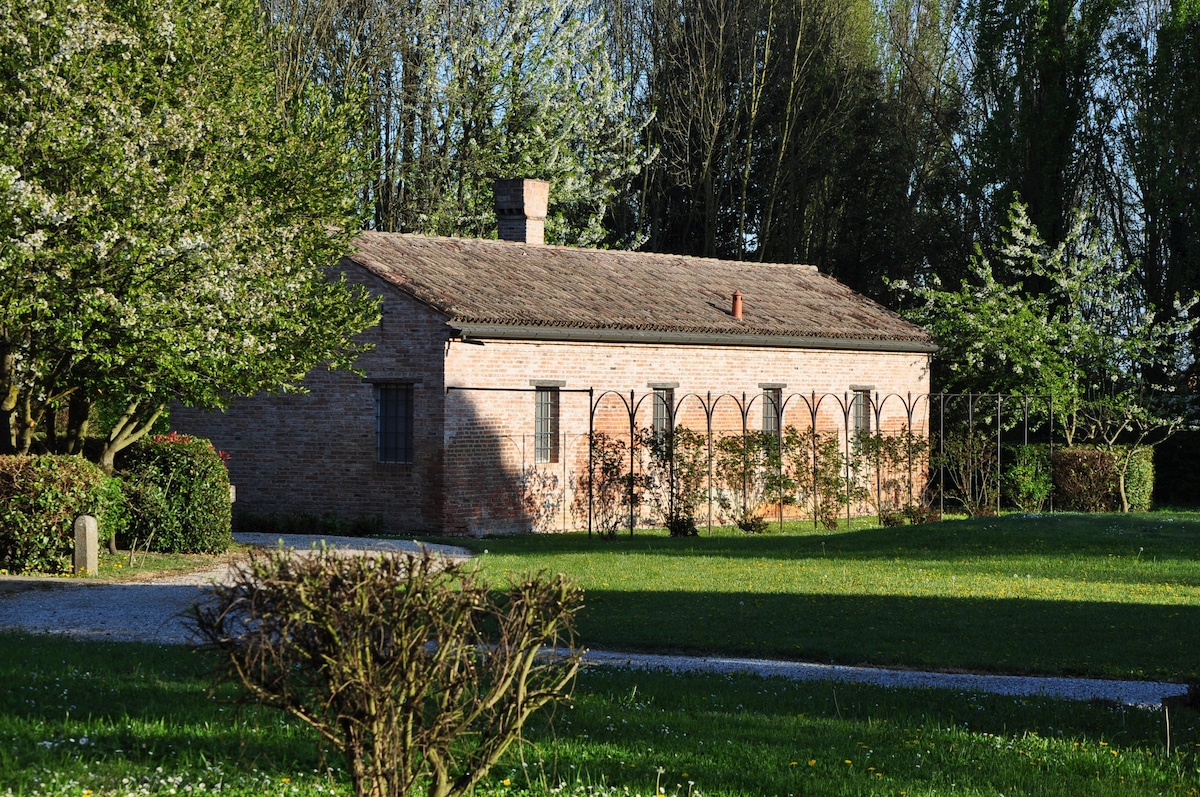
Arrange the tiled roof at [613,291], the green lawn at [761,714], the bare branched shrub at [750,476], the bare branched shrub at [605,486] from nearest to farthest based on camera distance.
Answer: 1. the green lawn at [761,714]
2. the tiled roof at [613,291]
3. the bare branched shrub at [605,486]
4. the bare branched shrub at [750,476]

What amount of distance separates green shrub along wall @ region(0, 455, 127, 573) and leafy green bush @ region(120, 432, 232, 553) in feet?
6.93

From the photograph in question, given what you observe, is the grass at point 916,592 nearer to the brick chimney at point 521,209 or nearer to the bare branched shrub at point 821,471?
the bare branched shrub at point 821,471

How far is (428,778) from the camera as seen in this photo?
261 inches

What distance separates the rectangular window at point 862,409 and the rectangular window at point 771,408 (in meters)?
2.53

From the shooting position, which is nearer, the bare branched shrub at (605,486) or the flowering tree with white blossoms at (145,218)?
the flowering tree with white blossoms at (145,218)

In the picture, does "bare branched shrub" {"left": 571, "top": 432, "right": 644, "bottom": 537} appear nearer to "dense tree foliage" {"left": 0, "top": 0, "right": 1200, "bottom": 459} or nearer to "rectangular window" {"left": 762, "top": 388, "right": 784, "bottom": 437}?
"rectangular window" {"left": 762, "top": 388, "right": 784, "bottom": 437}

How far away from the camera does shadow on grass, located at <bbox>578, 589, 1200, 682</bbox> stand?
10945mm

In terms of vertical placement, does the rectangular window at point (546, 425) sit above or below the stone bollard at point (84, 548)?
above

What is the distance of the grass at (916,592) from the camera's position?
11383 mm

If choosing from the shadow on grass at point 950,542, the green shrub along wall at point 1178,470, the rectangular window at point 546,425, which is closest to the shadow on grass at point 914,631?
the shadow on grass at point 950,542

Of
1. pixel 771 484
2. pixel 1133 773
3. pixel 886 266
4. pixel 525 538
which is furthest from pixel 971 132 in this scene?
pixel 1133 773

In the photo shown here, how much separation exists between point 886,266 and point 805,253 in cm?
265

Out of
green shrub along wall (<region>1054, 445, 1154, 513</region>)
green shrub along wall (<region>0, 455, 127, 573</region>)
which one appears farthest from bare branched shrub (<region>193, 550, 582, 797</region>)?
green shrub along wall (<region>1054, 445, 1154, 513</region>)

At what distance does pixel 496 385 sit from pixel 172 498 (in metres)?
5.93
